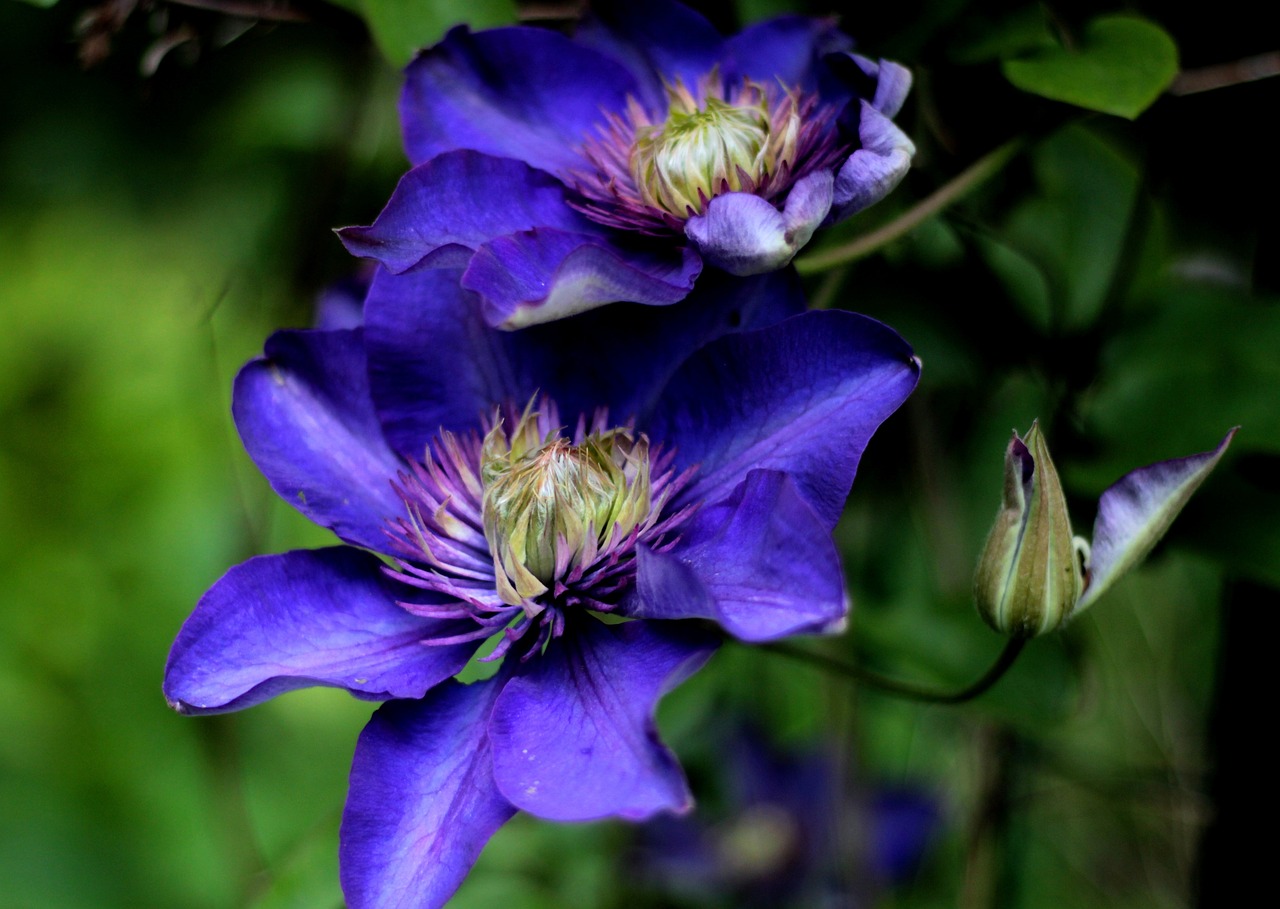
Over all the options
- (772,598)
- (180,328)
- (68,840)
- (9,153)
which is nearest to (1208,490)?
(772,598)

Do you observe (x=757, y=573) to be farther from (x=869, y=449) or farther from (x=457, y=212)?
(x=869, y=449)

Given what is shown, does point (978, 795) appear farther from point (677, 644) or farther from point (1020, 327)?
point (677, 644)

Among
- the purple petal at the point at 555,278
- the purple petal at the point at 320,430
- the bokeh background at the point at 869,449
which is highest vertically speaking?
the purple petal at the point at 555,278

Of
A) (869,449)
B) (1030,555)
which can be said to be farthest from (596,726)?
(869,449)

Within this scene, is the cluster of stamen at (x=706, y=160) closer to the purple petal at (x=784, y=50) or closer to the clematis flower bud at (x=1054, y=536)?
the purple petal at (x=784, y=50)

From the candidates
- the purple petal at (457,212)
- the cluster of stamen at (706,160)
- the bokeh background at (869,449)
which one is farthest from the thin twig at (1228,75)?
the purple petal at (457,212)

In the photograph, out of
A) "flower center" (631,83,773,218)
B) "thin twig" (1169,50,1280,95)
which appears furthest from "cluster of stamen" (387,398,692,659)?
"thin twig" (1169,50,1280,95)

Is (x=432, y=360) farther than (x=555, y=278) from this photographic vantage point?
Yes
